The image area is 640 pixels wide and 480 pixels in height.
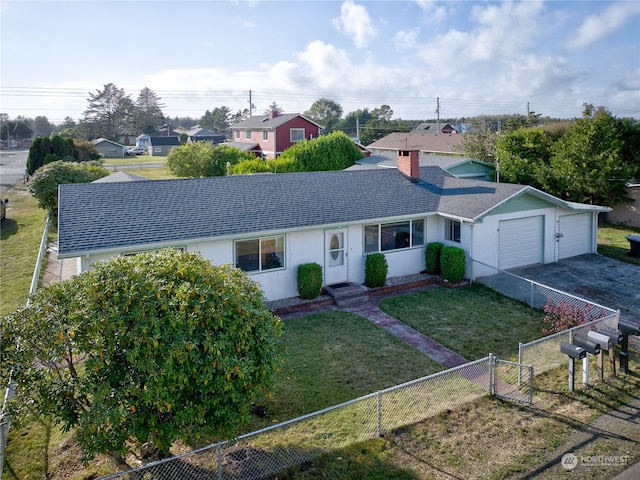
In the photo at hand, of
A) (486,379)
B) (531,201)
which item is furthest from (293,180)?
(486,379)

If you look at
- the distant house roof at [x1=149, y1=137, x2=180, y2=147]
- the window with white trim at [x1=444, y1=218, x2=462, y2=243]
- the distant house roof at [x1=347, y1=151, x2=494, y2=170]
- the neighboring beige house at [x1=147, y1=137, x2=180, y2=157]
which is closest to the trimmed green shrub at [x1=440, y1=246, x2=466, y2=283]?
the window with white trim at [x1=444, y1=218, x2=462, y2=243]

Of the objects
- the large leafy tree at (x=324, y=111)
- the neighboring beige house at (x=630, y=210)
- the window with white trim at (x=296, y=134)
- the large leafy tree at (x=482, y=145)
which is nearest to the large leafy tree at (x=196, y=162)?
the window with white trim at (x=296, y=134)

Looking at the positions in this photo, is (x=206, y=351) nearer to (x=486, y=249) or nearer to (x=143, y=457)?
(x=143, y=457)

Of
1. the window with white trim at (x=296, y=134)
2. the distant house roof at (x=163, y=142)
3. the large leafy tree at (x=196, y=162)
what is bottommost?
the large leafy tree at (x=196, y=162)

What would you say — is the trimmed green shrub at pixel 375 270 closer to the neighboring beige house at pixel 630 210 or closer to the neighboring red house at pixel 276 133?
the neighboring beige house at pixel 630 210

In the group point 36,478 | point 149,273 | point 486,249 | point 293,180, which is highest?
point 293,180

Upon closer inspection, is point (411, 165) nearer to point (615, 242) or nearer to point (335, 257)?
point (335, 257)

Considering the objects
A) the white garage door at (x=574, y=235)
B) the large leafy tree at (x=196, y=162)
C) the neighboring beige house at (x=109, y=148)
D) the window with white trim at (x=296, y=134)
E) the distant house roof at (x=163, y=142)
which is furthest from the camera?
the distant house roof at (x=163, y=142)
